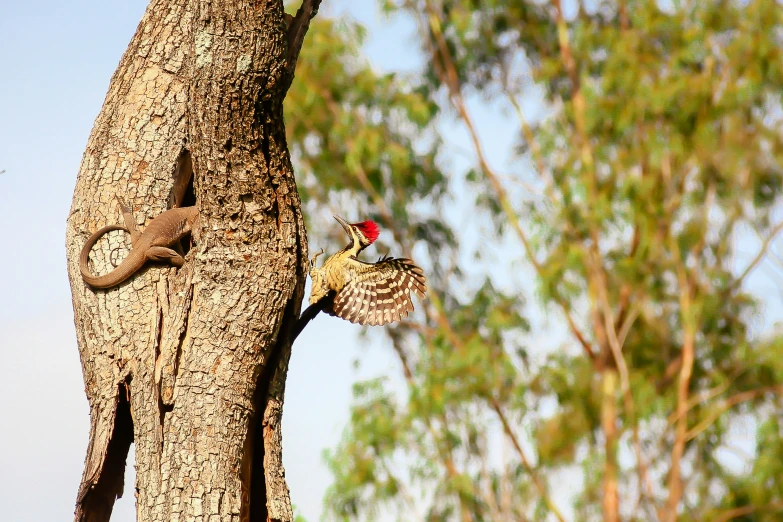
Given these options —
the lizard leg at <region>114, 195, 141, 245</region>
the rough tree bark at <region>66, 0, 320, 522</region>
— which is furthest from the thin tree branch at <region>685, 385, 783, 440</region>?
the lizard leg at <region>114, 195, 141, 245</region>

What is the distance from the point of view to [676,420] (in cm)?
986

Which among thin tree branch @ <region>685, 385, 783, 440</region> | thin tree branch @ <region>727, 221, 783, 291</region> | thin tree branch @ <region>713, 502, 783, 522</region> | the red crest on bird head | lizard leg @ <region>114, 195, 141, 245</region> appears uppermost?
thin tree branch @ <region>727, 221, 783, 291</region>

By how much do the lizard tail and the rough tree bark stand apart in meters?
0.05

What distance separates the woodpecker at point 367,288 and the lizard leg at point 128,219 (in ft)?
2.22

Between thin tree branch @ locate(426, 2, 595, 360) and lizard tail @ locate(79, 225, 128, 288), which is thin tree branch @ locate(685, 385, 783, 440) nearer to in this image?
thin tree branch @ locate(426, 2, 595, 360)

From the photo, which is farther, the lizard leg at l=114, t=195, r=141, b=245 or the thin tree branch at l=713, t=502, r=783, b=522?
the thin tree branch at l=713, t=502, r=783, b=522

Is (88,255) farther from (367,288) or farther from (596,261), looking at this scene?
(596,261)

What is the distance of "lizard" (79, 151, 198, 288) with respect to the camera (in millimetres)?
3363

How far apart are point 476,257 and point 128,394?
256 inches

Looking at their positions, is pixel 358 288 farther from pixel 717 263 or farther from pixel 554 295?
pixel 717 263

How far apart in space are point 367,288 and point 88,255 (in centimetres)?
103

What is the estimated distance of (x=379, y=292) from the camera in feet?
12.5

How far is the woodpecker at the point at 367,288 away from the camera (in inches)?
147

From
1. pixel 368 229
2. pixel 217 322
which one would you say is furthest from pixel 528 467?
pixel 217 322
